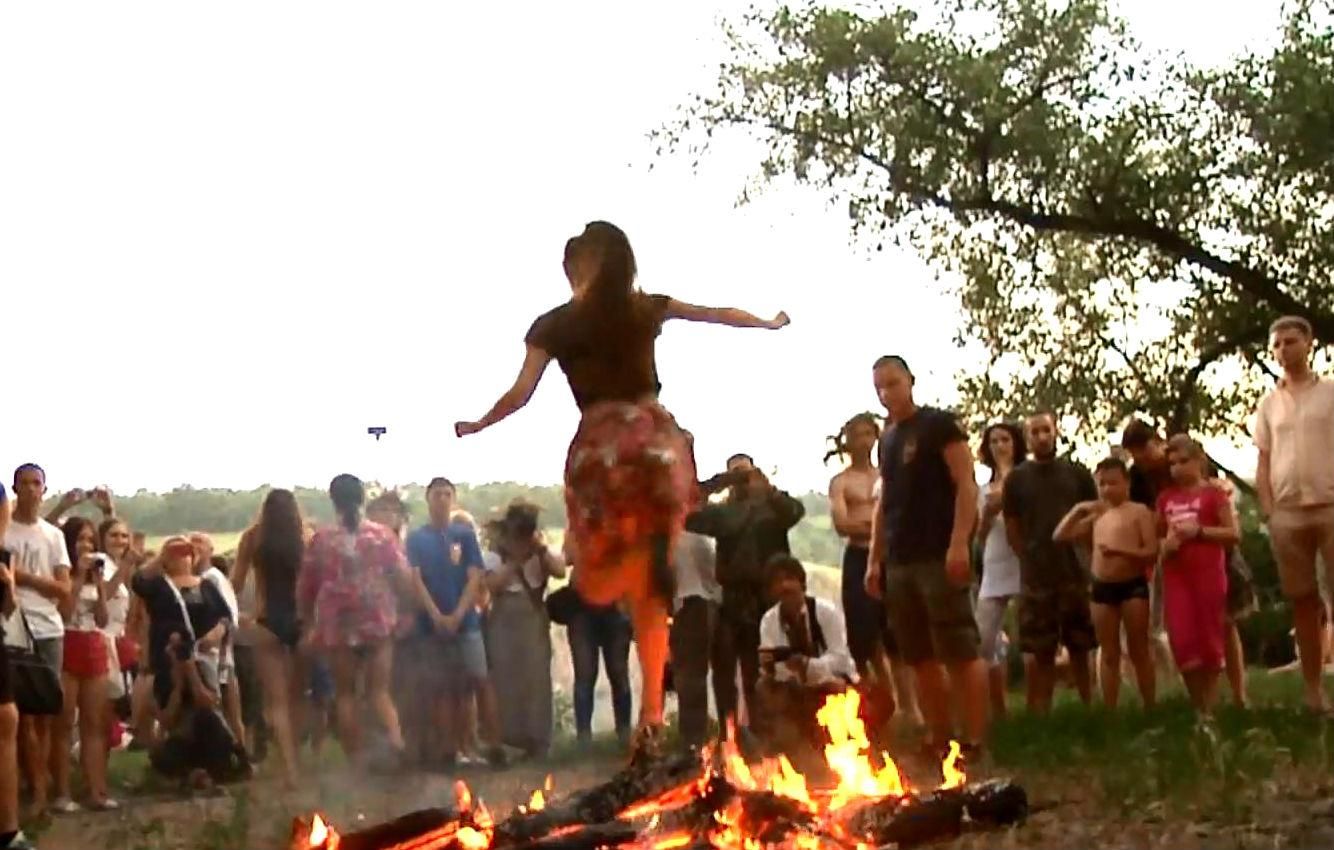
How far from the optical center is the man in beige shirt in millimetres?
9906

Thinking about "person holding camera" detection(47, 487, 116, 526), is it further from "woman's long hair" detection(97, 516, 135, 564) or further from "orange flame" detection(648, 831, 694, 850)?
"orange flame" detection(648, 831, 694, 850)

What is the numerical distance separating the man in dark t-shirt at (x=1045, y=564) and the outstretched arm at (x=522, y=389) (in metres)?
4.84

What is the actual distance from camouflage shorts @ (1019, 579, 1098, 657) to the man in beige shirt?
4.45ft

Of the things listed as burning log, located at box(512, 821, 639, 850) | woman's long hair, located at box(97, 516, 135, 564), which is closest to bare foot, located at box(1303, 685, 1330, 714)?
burning log, located at box(512, 821, 639, 850)

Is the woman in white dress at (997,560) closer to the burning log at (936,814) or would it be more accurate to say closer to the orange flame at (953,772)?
the orange flame at (953,772)

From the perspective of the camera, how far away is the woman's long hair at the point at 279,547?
1159 cm

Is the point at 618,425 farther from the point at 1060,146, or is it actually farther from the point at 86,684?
the point at 1060,146

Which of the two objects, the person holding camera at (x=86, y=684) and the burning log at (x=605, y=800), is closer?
the burning log at (x=605, y=800)

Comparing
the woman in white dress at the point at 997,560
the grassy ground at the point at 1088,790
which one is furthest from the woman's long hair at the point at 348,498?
the woman in white dress at the point at 997,560

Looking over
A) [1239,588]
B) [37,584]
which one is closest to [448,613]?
[37,584]

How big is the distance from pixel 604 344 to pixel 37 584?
14.1ft

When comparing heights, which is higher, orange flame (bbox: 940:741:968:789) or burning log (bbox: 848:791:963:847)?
orange flame (bbox: 940:741:968:789)

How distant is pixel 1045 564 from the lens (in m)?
11.4

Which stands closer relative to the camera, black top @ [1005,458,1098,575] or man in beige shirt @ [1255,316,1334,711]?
man in beige shirt @ [1255,316,1334,711]
